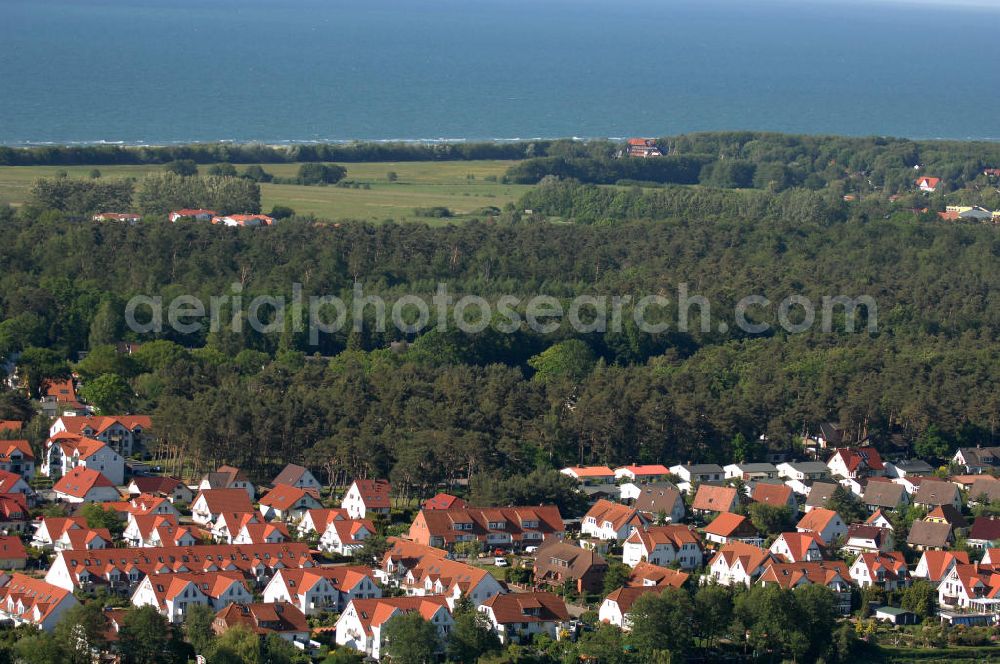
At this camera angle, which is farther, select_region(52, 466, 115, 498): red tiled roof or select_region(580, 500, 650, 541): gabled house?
select_region(52, 466, 115, 498): red tiled roof

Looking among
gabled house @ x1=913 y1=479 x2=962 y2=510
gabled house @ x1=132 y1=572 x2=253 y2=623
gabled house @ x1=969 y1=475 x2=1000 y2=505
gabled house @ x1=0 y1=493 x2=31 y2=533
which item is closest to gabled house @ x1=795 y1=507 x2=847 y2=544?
gabled house @ x1=913 y1=479 x2=962 y2=510

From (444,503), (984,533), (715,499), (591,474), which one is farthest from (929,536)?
(444,503)

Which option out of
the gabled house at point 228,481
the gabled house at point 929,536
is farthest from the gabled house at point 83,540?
the gabled house at point 929,536

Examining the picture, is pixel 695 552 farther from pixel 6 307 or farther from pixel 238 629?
pixel 6 307

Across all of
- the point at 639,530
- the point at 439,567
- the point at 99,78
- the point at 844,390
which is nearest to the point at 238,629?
the point at 439,567

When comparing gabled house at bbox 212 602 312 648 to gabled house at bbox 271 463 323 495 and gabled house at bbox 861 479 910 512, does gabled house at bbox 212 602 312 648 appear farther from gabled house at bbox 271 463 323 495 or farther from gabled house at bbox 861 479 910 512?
gabled house at bbox 861 479 910 512
